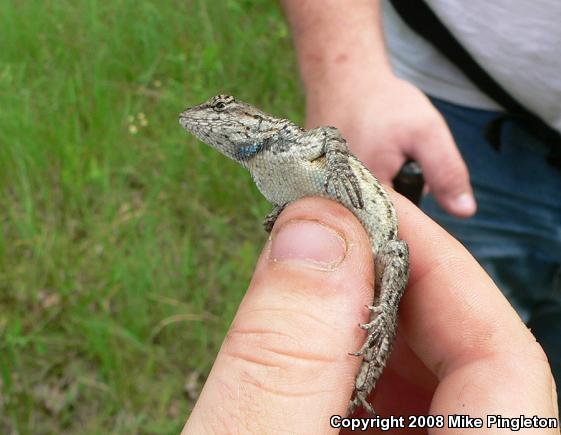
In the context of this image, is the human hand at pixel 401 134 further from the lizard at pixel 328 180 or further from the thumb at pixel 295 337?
the thumb at pixel 295 337

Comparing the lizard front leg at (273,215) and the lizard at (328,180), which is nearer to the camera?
the lizard at (328,180)

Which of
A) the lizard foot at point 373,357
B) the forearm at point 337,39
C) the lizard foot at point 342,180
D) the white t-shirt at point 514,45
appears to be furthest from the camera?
the forearm at point 337,39

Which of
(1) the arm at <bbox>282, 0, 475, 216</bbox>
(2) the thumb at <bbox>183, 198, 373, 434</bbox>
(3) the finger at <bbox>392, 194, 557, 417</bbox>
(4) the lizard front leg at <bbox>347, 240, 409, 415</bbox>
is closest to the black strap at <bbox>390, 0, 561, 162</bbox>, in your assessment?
(1) the arm at <bbox>282, 0, 475, 216</bbox>

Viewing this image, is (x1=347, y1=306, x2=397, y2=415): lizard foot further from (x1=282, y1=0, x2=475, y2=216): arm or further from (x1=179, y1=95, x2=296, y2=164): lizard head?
(x1=282, y1=0, x2=475, y2=216): arm

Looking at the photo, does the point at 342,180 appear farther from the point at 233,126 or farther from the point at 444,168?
the point at 444,168

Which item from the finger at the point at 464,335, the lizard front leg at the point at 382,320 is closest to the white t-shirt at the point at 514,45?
the finger at the point at 464,335

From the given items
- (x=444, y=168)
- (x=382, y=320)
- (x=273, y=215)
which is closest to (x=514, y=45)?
(x=444, y=168)

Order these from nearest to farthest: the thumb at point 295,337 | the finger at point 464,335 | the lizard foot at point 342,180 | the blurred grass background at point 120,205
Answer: the thumb at point 295,337 < the finger at point 464,335 < the lizard foot at point 342,180 < the blurred grass background at point 120,205
